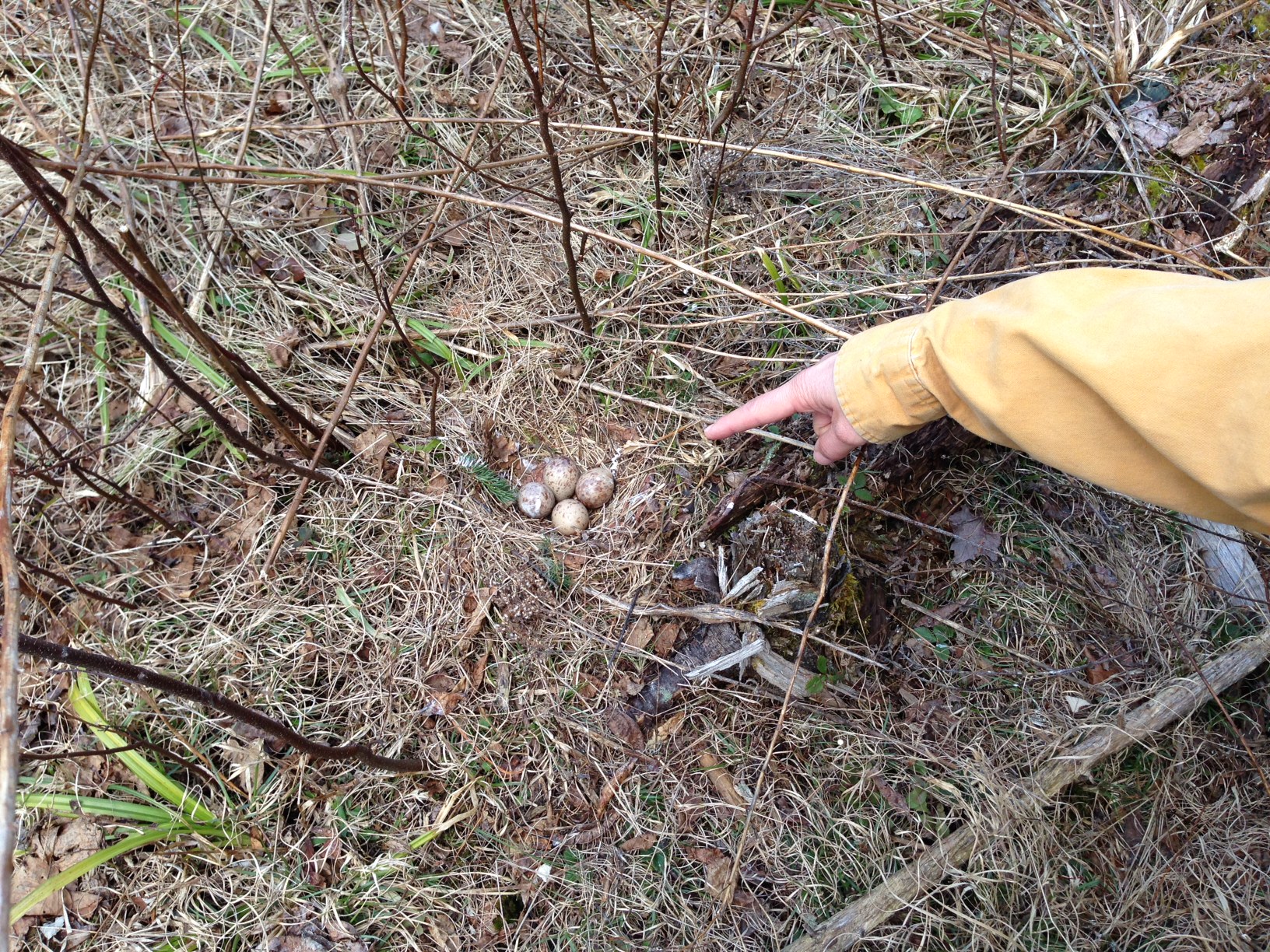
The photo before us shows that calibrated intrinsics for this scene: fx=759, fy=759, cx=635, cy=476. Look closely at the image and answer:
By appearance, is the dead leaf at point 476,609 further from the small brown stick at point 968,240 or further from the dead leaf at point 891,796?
the small brown stick at point 968,240

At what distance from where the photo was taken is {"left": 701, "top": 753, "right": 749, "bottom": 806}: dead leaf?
80.8 inches

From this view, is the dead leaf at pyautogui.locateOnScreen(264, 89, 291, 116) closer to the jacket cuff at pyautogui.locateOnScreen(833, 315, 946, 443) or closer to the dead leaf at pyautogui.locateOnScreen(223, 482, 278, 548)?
the dead leaf at pyautogui.locateOnScreen(223, 482, 278, 548)

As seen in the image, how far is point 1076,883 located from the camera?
2.02 meters

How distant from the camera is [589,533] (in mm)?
2307

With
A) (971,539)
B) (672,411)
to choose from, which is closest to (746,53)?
(672,411)

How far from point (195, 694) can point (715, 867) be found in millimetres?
1354

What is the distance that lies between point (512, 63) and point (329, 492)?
1.75 m

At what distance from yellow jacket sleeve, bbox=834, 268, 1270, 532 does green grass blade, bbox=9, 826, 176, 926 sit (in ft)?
6.68

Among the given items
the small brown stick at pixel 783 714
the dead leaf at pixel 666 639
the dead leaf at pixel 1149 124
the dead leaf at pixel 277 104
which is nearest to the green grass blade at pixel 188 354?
the dead leaf at pixel 277 104

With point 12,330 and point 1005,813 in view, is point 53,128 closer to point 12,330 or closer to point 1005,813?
point 12,330

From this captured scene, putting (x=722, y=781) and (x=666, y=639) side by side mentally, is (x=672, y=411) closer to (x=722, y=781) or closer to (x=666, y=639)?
(x=666, y=639)

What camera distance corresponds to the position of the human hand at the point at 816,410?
68.4 inches

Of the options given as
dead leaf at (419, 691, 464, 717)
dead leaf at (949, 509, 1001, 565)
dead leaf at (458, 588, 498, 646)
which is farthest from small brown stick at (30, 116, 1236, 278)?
dead leaf at (419, 691, 464, 717)

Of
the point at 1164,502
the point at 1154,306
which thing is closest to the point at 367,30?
the point at 1154,306
